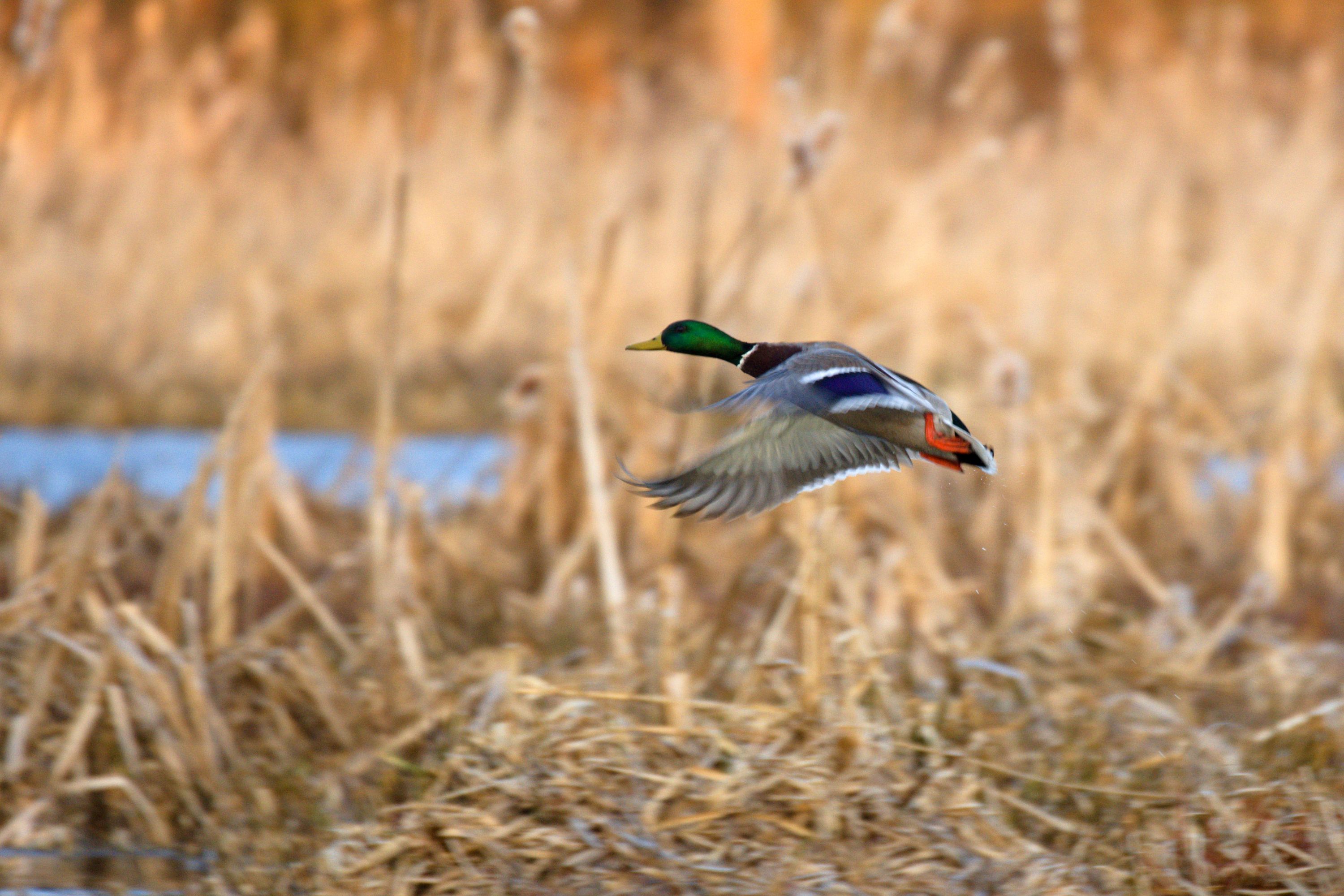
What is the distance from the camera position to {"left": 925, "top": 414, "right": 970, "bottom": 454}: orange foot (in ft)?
5.87

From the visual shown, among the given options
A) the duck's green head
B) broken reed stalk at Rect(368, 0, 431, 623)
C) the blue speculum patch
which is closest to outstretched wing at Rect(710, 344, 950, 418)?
the blue speculum patch

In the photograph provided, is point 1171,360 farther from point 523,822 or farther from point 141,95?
point 141,95

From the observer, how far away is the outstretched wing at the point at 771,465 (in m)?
1.84

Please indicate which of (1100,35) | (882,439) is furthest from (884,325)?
(1100,35)

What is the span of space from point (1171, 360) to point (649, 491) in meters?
3.15

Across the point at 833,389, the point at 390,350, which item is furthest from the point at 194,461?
the point at 833,389

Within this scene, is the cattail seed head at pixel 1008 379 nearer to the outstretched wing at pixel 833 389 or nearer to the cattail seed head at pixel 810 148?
the cattail seed head at pixel 810 148

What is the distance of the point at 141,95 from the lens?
629 centimetres

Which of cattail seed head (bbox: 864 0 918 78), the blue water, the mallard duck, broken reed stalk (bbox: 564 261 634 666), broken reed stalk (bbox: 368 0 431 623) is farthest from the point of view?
the blue water

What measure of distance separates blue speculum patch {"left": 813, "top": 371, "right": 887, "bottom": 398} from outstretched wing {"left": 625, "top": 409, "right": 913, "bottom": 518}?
11 centimetres

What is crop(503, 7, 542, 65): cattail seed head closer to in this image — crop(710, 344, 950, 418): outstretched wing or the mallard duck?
the mallard duck

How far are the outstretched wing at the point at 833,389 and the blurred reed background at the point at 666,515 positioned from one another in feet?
0.71

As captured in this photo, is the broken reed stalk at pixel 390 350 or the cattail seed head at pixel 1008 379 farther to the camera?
the cattail seed head at pixel 1008 379

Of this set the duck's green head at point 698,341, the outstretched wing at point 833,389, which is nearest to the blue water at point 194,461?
the duck's green head at point 698,341
